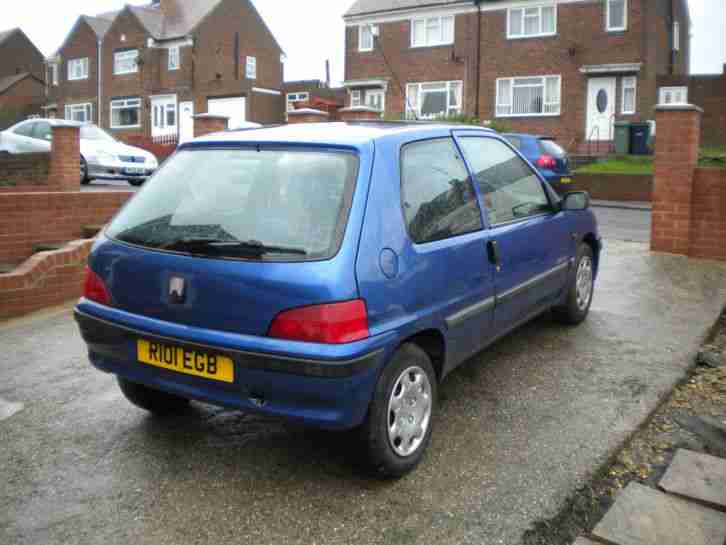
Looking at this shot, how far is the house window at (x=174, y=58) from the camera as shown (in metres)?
43.8

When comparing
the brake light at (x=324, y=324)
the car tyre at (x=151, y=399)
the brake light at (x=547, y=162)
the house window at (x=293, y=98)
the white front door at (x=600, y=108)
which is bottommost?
the car tyre at (x=151, y=399)

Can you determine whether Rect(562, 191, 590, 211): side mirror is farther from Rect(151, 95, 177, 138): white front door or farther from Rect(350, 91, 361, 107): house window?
Rect(151, 95, 177, 138): white front door

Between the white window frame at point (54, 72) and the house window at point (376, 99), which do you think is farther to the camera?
the white window frame at point (54, 72)

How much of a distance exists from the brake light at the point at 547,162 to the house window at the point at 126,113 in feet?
112

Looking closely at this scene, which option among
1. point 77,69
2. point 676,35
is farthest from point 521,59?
point 77,69

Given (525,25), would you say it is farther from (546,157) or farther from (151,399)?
(151,399)

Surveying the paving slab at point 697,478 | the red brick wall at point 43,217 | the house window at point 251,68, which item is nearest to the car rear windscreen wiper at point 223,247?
the paving slab at point 697,478

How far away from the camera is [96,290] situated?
3994 millimetres

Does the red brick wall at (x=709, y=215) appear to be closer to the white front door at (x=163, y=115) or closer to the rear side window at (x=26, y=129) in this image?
the rear side window at (x=26, y=129)

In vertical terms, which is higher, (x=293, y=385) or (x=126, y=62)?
(x=126, y=62)

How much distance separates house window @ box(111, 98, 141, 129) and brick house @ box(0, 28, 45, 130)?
6.73 metres

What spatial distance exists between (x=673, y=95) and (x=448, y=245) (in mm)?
28492

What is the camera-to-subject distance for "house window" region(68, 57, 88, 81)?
48125 mm

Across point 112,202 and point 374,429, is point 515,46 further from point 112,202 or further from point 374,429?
point 374,429
